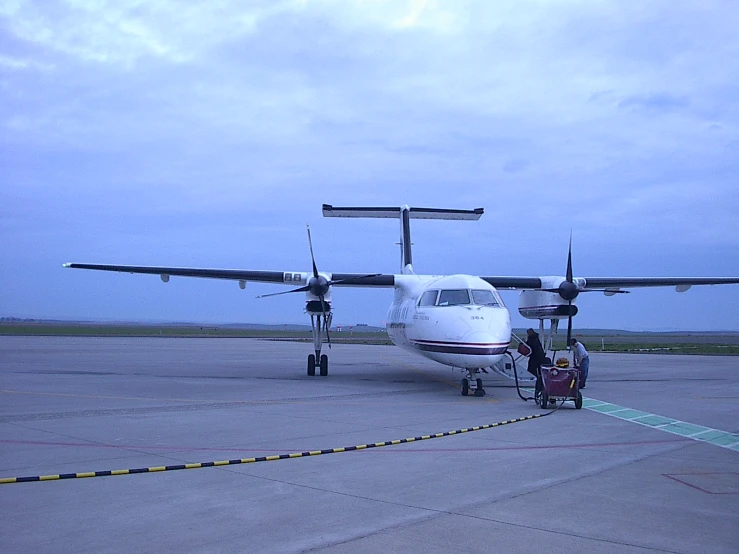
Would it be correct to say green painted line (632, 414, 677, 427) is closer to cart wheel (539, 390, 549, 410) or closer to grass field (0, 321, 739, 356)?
cart wheel (539, 390, 549, 410)

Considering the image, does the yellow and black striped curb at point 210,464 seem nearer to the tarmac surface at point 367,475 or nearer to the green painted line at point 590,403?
the tarmac surface at point 367,475

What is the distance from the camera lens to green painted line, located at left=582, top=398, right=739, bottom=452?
10586mm

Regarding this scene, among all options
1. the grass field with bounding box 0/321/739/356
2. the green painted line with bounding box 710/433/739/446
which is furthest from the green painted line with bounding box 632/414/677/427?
the grass field with bounding box 0/321/739/356

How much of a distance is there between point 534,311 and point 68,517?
20922mm

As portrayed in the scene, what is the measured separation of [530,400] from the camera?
664 inches

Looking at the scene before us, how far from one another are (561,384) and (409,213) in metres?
14.2

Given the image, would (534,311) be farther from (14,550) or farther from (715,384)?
(14,550)

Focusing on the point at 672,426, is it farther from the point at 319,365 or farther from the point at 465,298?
the point at 319,365

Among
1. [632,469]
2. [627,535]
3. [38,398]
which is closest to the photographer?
[627,535]

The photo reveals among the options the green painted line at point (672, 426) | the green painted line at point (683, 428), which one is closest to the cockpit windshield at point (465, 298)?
the green painted line at point (672, 426)

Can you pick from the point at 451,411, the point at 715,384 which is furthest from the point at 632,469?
the point at 715,384

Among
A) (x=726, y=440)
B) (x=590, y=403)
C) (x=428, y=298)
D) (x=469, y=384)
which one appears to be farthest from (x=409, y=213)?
(x=726, y=440)

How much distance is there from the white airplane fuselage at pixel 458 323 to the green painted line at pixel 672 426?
2.61 m

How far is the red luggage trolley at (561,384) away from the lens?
1447 centimetres
